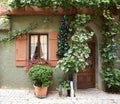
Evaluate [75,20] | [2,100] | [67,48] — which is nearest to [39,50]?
[67,48]

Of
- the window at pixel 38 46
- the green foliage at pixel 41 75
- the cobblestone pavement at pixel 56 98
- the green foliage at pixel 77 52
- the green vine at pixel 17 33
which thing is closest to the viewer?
the cobblestone pavement at pixel 56 98

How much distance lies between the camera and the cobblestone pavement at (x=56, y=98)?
1005cm

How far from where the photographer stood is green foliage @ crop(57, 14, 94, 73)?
35.7 ft

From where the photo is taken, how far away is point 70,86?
11.0 meters

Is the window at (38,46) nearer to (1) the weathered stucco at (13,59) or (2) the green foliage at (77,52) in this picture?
(1) the weathered stucco at (13,59)

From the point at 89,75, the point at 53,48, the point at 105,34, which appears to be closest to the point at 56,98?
the point at 53,48

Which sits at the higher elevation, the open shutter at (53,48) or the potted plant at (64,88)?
the open shutter at (53,48)

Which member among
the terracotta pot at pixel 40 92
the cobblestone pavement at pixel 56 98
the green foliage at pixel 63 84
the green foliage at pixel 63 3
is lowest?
the cobblestone pavement at pixel 56 98

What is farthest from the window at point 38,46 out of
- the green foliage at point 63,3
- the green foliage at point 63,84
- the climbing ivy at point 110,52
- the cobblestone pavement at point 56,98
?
the climbing ivy at point 110,52

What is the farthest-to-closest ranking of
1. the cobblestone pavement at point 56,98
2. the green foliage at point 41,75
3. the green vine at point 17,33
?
the green vine at point 17,33
the green foliage at point 41,75
the cobblestone pavement at point 56,98

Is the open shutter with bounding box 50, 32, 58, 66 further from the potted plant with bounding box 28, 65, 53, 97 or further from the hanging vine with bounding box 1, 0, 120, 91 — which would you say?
the potted plant with bounding box 28, 65, 53, 97

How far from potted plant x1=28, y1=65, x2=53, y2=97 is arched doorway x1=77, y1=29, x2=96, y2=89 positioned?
1924mm

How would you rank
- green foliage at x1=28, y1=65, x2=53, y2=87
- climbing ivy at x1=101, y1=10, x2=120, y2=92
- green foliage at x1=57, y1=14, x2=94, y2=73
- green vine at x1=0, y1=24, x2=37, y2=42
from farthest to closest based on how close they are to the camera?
green vine at x1=0, y1=24, x2=37, y2=42 < climbing ivy at x1=101, y1=10, x2=120, y2=92 < green foliage at x1=57, y1=14, x2=94, y2=73 < green foliage at x1=28, y1=65, x2=53, y2=87

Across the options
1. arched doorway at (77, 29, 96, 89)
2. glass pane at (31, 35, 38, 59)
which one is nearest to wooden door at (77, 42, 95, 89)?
arched doorway at (77, 29, 96, 89)
